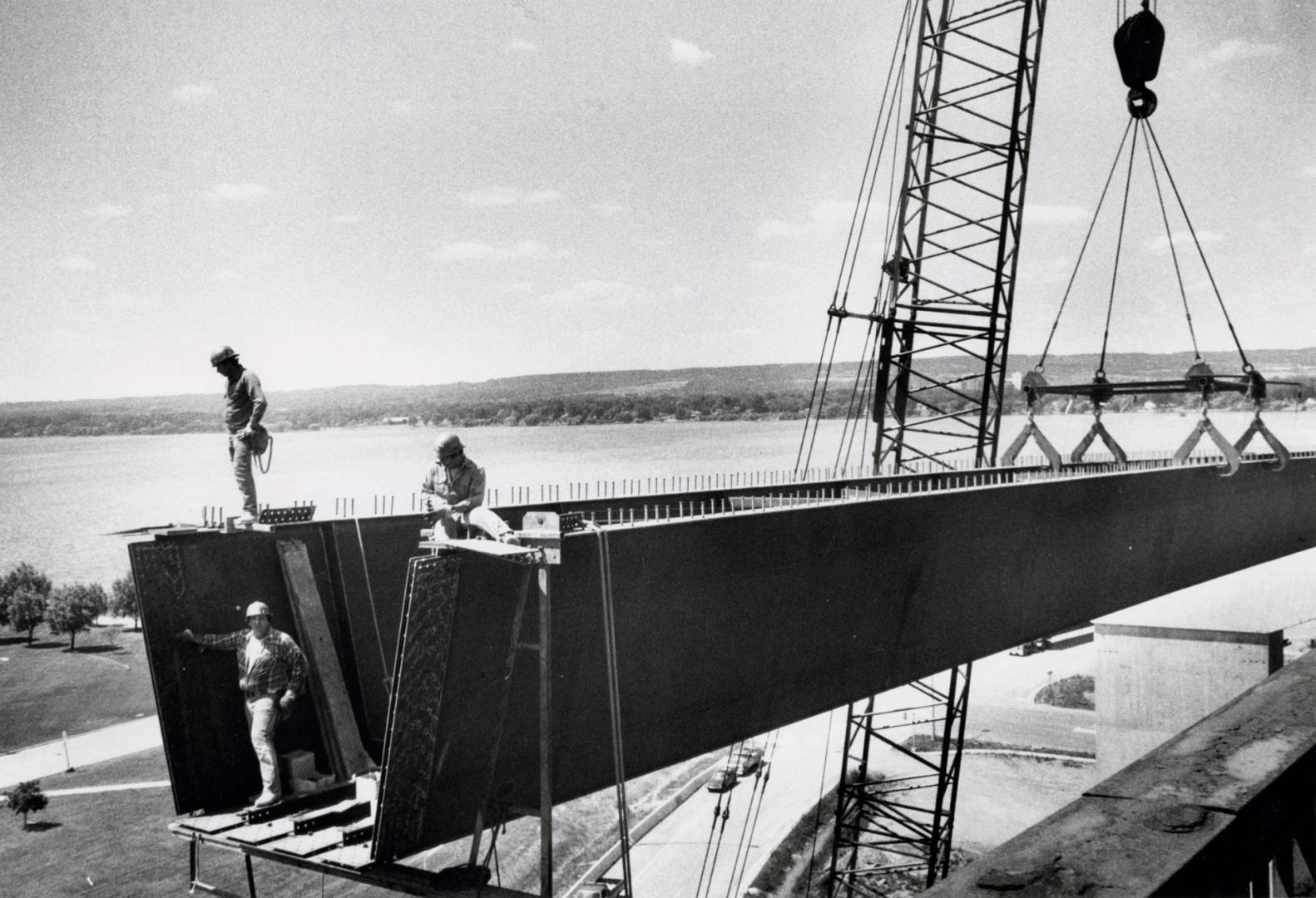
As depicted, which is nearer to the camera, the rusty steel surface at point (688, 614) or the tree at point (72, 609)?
the rusty steel surface at point (688, 614)

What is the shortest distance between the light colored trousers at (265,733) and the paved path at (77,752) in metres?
34.3

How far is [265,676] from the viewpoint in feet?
27.2

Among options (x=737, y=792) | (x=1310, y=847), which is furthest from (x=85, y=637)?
(x=1310, y=847)

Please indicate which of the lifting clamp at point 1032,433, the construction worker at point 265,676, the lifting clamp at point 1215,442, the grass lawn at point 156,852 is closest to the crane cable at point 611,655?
the construction worker at point 265,676

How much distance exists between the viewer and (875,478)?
49.0ft

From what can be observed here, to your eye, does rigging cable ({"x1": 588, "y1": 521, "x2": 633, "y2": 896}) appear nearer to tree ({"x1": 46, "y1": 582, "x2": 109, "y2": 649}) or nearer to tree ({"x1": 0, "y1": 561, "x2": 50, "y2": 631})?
tree ({"x1": 46, "y1": 582, "x2": 109, "y2": 649})

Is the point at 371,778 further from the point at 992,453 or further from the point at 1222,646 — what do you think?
the point at 1222,646

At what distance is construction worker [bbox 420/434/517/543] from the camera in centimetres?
760

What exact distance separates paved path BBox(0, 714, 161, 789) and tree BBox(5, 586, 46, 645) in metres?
18.1

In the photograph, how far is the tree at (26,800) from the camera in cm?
3156

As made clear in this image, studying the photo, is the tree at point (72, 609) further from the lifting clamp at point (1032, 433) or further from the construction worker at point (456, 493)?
the construction worker at point (456, 493)

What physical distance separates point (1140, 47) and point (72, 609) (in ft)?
208

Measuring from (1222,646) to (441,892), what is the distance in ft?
69.9

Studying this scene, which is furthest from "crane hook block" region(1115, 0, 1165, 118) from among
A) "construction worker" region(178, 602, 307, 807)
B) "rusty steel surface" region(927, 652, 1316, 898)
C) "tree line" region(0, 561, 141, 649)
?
"tree line" region(0, 561, 141, 649)
